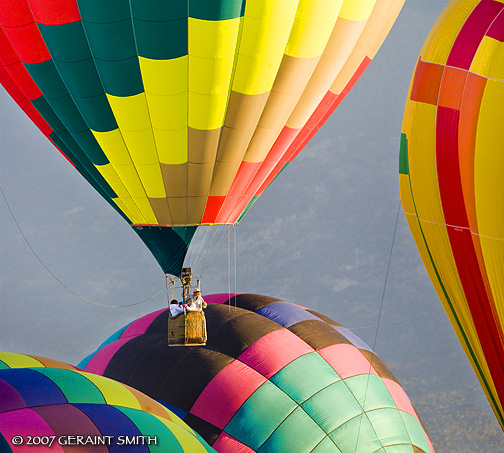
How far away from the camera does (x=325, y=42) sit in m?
6.75

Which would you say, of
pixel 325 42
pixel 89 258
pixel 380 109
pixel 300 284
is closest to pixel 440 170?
pixel 325 42

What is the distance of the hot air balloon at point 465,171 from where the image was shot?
19.0 feet

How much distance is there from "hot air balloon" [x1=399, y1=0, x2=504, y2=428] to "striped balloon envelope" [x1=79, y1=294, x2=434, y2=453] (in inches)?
41.2

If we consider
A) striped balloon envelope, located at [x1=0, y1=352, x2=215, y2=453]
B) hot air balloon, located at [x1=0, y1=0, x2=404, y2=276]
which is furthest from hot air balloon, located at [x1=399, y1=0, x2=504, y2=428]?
striped balloon envelope, located at [x1=0, y1=352, x2=215, y2=453]

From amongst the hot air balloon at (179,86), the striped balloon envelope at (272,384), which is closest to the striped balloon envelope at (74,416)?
the striped balloon envelope at (272,384)

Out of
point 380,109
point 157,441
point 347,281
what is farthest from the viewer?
point 380,109

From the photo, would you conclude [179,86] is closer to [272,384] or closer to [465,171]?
[465,171]

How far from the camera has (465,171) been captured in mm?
5988

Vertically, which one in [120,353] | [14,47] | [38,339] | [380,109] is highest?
[380,109]

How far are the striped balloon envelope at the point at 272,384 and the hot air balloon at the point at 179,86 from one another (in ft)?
2.72

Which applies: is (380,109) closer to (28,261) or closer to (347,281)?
(347,281)

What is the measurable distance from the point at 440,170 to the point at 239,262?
12978 mm

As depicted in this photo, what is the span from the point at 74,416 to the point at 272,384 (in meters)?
2.73

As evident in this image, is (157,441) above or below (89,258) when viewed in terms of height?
below
